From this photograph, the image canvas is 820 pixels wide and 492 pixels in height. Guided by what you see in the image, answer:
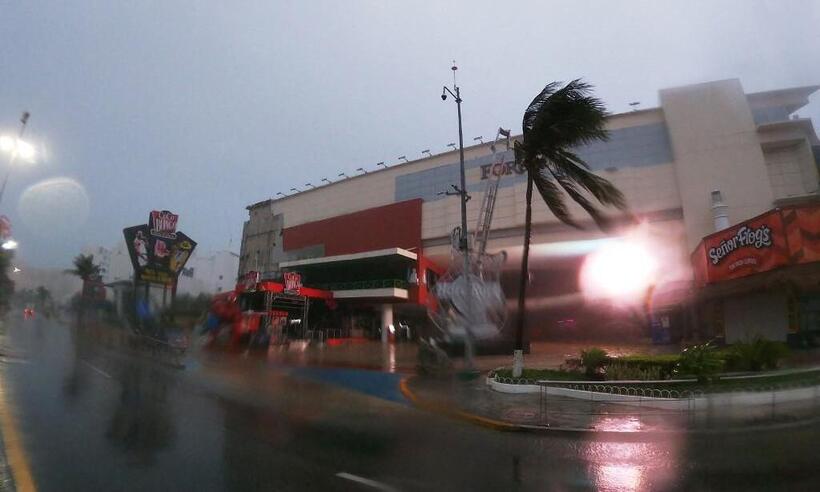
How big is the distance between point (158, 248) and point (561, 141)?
65.0ft

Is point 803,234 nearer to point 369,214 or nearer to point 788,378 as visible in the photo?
point 788,378

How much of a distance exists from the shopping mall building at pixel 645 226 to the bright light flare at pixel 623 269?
392 millimetres

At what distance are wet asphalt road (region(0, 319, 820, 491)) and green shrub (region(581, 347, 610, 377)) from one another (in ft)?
16.5

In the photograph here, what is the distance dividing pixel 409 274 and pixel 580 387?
989 inches

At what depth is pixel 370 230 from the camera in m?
45.1

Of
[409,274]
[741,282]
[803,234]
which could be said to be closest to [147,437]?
[803,234]

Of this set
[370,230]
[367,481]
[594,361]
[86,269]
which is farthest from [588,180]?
[86,269]

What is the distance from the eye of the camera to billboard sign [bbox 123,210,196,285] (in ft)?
73.3

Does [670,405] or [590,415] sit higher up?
[670,405]

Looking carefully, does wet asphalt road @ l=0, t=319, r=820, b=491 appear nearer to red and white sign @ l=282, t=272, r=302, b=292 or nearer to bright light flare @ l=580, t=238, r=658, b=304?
red and white sign @ l=282, t=272, r=302, b=292

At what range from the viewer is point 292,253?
2024 inches

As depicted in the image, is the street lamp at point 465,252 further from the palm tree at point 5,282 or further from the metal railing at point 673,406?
the palm tree at point 5,282

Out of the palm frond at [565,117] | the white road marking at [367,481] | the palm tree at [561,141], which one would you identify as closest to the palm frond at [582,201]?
the palm tree at [561,141]

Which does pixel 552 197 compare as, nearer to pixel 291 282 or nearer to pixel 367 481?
pixel 367 481
